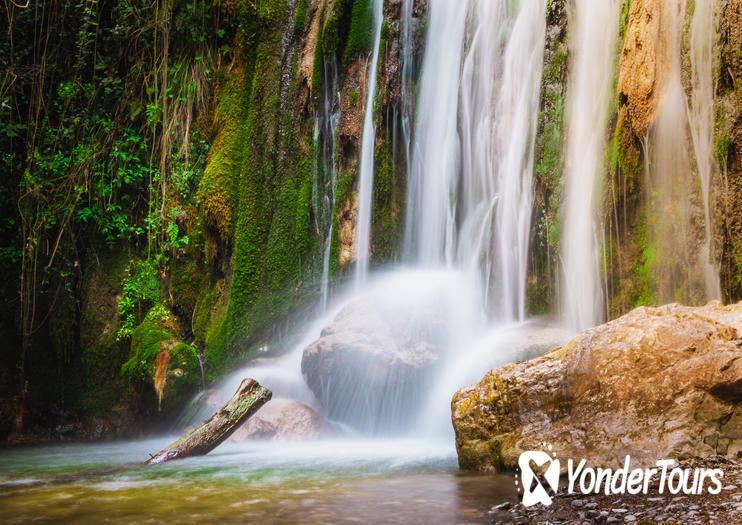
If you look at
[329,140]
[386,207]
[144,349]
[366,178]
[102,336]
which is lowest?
[144,349]

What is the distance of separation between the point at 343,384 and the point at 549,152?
359 cm

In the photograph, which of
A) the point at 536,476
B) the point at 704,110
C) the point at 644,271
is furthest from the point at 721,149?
the point at 536,476

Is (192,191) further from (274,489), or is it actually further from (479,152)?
(274,489)

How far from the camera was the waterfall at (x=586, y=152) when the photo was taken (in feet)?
21.2

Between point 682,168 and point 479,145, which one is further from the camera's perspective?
point 479,145

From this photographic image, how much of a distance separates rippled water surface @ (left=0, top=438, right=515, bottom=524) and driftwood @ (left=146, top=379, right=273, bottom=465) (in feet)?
0.49

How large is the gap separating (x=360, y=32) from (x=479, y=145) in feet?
9.26

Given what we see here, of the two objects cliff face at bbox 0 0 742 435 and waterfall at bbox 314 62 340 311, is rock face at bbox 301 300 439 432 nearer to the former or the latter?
cliff face at bbox 0 0 742 435

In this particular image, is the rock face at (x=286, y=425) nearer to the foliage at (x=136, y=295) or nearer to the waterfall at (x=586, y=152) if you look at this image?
the waterfall at (x=586, y=152)

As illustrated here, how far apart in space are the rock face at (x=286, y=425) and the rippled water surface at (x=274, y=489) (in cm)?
68

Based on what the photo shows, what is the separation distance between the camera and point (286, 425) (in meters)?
7.18

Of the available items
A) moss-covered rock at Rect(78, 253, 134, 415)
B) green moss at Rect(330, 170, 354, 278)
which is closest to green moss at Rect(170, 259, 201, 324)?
moss-covered rock at Rect(78, 253, 134, 415)

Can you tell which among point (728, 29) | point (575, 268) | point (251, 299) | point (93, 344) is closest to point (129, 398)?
point (93, 344)

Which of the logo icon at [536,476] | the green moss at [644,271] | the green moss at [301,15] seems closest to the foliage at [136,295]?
the green moss at [301,15]
